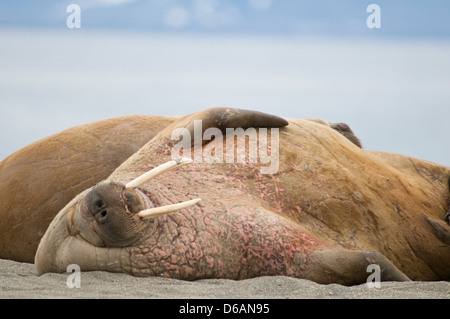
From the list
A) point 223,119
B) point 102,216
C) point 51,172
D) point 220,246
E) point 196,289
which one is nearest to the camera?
point 196,289

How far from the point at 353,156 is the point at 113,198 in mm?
2588

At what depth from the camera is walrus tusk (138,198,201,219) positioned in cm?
452

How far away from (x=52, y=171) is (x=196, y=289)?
2756mm

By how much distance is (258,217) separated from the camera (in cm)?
529

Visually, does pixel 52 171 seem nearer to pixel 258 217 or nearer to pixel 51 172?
pixel 51 172

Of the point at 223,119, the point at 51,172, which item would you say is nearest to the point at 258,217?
the point at 223,119

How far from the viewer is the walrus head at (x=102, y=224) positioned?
4.61m

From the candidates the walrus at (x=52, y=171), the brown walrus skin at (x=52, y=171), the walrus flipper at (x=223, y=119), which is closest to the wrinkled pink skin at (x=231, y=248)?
the walrus flipper at (x=223, y=119)

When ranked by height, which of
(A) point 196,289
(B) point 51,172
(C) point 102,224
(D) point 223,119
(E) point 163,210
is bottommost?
(A) point 196,289

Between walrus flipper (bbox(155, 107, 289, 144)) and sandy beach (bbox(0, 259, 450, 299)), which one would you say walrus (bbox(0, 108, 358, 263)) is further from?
sandy beach (bbox(0, 259, 450, 299))

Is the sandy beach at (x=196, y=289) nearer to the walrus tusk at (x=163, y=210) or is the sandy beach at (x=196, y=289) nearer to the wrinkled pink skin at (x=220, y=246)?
the wrinkled pink skin at (x=220, y=246)

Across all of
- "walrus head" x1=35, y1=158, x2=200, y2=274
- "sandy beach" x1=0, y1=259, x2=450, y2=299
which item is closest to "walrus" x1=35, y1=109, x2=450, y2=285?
"walrus head" x1=35, y1=158, x2=200, y2=274

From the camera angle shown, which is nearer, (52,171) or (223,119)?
(223,119)
